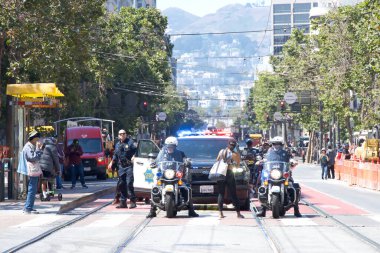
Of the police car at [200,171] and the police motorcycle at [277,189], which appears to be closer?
the police motorcycle at [277,189]

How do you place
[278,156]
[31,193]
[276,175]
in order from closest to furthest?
[276,175] < [278,156] < [31,193]

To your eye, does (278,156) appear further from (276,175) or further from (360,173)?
(360,173)

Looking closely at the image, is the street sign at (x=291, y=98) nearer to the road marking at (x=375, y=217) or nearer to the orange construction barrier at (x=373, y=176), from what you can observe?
the orange construction barrier at (x=373, y=176)

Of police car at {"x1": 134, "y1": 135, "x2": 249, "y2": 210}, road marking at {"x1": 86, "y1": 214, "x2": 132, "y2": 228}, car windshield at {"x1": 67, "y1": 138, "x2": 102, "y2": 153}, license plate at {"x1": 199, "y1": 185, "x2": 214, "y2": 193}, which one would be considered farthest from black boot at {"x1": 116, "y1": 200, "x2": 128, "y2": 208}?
car windshield at {"x1": 67, "y1": 138, "x2": 102, "y2": 153}

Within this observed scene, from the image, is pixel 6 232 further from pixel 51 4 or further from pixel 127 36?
pixel 127 36

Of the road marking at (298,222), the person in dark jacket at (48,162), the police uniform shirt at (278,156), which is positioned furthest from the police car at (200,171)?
the person in dark jacket at (48,162)

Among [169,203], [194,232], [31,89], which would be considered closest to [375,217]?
[169,203]

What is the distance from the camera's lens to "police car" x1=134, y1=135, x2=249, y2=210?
25219 mm

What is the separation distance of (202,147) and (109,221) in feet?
15.9

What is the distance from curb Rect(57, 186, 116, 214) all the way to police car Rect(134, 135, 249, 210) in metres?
1.82

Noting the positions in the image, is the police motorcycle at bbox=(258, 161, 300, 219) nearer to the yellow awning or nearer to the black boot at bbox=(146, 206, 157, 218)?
the black boot at bbox=(146, 206, 157, 218)

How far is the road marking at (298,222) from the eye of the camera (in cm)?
2131

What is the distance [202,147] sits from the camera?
26672mm

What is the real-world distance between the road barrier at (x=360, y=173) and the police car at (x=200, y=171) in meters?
17.7
